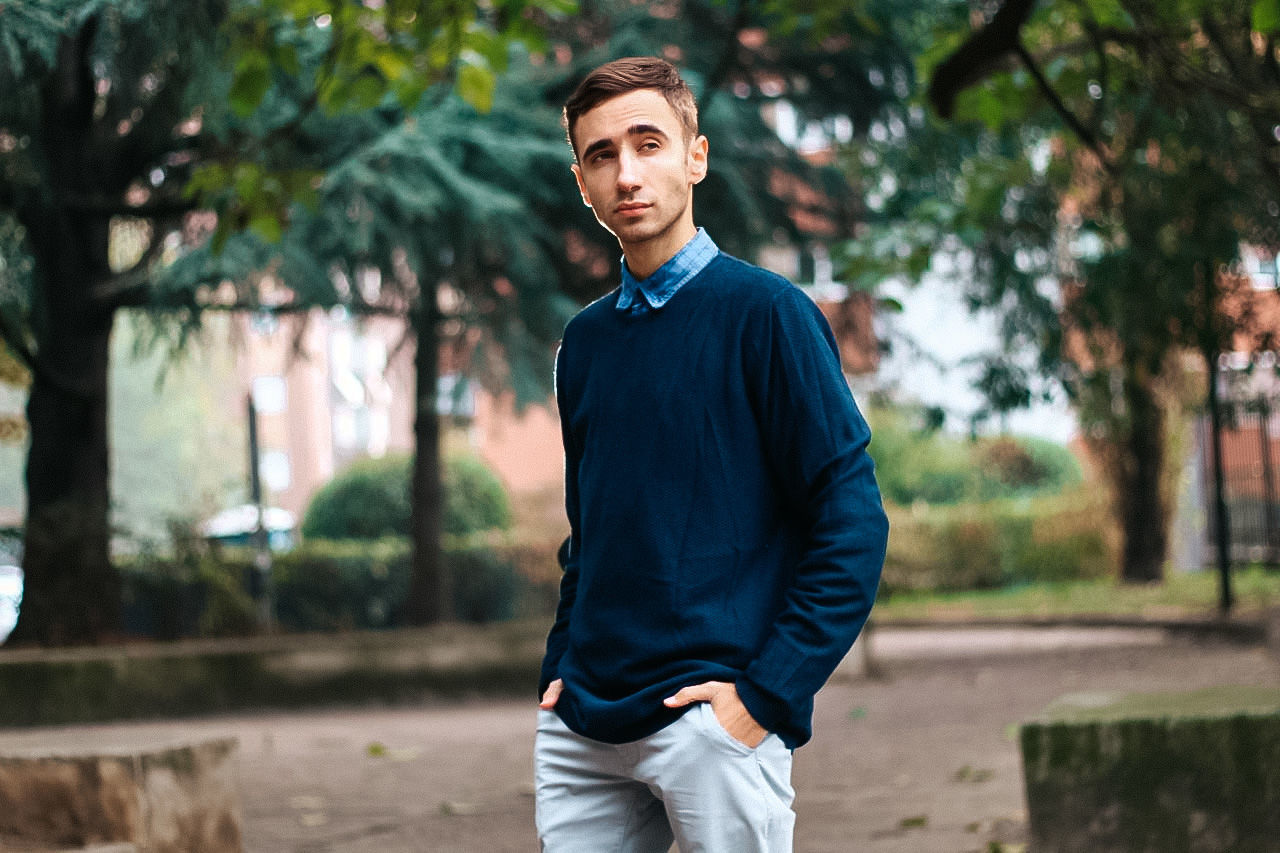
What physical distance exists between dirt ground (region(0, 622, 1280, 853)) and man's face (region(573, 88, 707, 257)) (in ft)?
12.7

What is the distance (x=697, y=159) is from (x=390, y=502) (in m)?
19.6

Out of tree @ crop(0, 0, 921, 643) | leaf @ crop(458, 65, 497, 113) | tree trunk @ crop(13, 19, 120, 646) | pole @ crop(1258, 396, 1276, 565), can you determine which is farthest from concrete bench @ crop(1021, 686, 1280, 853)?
pole @ crop(1258, 396, 1276, 565)

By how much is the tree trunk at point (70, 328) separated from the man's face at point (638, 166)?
11.4 m

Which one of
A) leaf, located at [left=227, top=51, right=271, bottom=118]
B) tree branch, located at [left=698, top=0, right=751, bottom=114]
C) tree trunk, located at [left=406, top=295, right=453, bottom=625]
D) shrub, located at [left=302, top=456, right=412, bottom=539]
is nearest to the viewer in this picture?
leaf, located at [left=227, top=51, right=271, bottom=118]

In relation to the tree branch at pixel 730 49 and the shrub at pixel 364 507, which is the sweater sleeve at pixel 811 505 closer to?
the tree branch at pixel 730 49

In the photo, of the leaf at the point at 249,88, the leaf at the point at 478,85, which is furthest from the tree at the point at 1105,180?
the leaf at the point at 249,88

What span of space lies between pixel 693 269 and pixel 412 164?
1024cm

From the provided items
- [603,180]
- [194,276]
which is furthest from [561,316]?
[603,180]

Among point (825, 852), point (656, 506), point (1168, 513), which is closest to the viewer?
point (656, 506)

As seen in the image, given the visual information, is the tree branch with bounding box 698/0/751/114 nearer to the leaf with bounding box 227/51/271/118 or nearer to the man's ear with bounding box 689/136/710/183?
the leaf with bounding box 227/51/271/118

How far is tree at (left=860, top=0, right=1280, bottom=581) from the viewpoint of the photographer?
6758 millimetres

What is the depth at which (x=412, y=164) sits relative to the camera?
12.2 metres

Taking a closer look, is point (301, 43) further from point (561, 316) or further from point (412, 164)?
point (561, 316)

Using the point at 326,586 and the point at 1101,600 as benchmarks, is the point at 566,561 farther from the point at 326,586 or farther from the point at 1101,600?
the point at 1101,600
